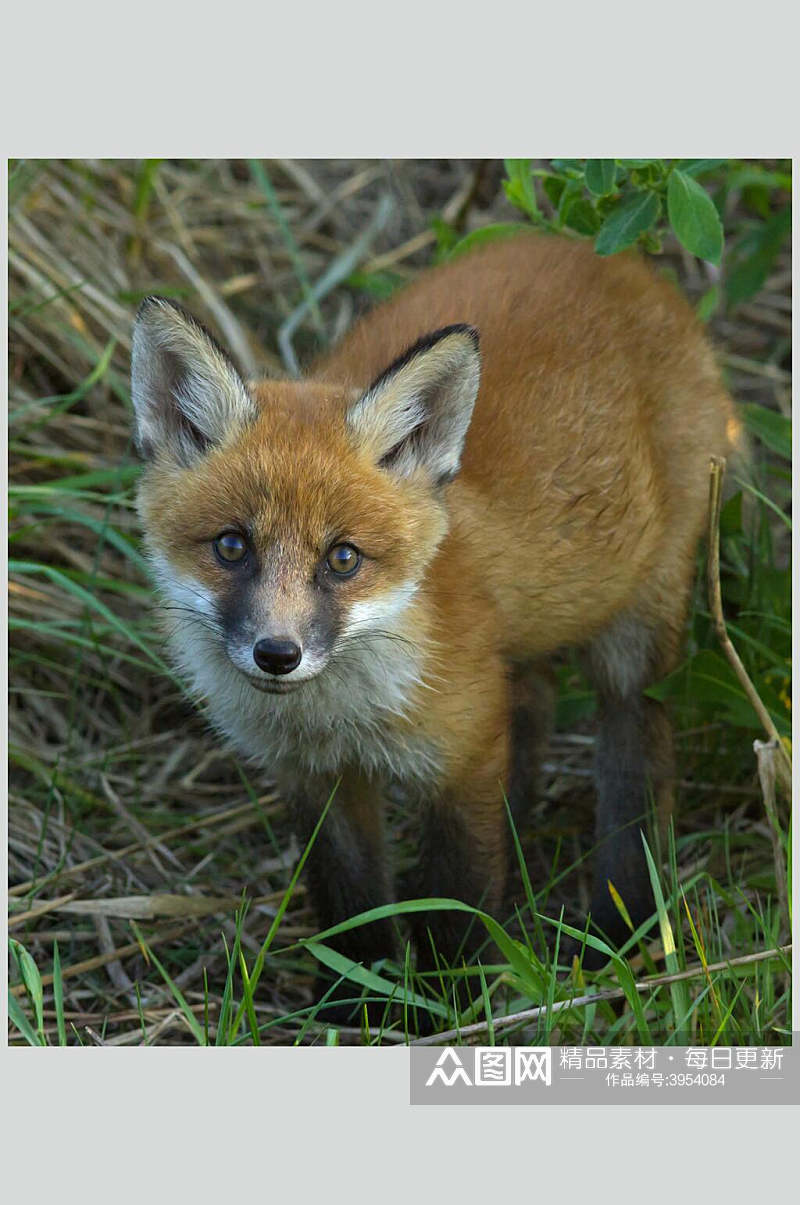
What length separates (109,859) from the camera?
184 inches

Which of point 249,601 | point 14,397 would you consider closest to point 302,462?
point 249,601

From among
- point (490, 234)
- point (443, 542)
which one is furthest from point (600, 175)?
point (443, 542)

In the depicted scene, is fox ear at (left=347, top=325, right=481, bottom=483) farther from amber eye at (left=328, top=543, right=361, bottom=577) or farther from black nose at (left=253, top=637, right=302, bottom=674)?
black nose at (left=253, top=637, right=302, bottom=674)

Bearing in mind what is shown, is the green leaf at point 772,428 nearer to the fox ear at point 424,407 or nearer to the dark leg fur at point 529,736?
the dark leg fur at point 529,736

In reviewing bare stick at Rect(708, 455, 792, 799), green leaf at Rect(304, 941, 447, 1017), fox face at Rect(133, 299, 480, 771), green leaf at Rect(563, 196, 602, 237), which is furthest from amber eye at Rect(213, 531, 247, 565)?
green leaf at Rect(563, 196, 602, 237)

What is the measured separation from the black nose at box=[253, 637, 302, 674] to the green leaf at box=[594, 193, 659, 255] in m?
1.78

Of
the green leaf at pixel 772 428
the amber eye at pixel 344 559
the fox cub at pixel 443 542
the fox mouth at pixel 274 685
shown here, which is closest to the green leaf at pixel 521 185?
the fox cub at pixel 443 542

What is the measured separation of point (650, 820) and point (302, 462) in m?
1.92

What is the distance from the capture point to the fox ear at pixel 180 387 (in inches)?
139

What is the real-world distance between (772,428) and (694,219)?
132 centimetres

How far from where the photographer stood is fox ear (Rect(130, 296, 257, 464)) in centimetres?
354

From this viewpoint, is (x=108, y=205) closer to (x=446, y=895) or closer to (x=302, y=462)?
(x=302, y=462)

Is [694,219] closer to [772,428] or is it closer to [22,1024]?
[772,428]

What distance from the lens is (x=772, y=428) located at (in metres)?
5.11
